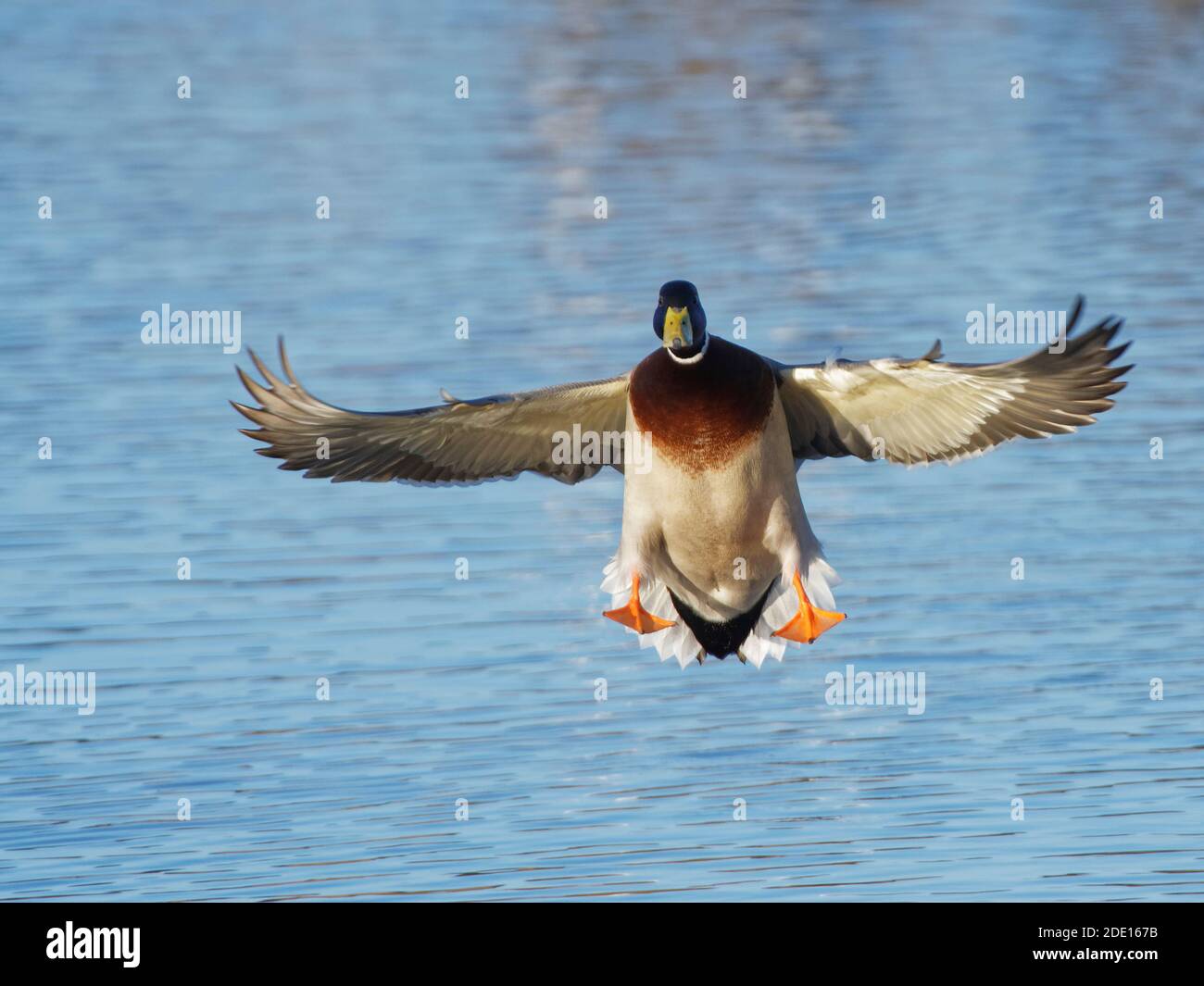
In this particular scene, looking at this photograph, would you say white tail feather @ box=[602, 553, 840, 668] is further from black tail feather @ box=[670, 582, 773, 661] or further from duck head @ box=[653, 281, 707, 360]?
duck head @ box=[653, 281, 707, 360]

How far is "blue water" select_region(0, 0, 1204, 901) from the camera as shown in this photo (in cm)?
807

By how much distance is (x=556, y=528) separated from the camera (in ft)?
36.8

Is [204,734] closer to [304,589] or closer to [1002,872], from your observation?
[304,589]

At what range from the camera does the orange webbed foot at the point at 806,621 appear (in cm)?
826

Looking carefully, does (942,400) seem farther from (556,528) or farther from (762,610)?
(556,528)

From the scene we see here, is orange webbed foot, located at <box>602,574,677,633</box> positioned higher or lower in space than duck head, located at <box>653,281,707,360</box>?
lower

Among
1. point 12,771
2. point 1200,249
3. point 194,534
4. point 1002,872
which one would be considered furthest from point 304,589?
point 1200,249

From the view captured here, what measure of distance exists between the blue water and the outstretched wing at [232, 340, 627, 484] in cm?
101

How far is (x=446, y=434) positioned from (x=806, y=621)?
1507mm

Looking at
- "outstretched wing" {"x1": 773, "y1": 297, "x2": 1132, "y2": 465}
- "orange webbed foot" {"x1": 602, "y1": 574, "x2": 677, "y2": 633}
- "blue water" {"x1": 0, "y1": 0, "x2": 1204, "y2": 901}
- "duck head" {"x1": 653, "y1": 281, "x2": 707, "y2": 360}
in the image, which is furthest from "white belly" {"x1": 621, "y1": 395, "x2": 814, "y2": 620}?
"blue water" {"x1": 0, "y1": 0, "x2": 1204, "y2": 901}

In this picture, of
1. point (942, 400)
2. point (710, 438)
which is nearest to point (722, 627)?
point (710, 438)

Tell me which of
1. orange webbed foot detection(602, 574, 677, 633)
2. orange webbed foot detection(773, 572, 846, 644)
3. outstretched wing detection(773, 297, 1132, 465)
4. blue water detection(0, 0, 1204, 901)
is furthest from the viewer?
orange webbed foot detection(602, 574, 677, 633)

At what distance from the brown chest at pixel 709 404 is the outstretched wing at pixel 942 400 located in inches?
7.5

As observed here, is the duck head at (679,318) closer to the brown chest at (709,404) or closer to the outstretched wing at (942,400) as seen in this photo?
the brown chest at (709,404)
